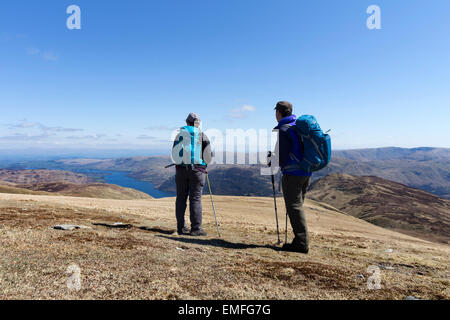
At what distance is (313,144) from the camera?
7.20 metres

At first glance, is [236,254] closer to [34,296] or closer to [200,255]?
[200,255]

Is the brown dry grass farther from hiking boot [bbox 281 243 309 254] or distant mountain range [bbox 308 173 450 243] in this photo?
distant mountain range [bbox 308 173 450 243]

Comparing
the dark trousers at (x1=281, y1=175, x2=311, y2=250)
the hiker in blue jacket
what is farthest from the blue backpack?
the dark trousers at (x1=281, y1=175, x2=311, y2=250)

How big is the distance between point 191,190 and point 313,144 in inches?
192

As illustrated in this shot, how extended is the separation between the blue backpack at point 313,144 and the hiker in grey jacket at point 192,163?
3.94m

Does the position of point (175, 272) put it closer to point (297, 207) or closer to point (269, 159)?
point (297, 207)

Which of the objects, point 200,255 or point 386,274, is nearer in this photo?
point 386,274

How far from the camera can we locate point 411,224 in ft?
332

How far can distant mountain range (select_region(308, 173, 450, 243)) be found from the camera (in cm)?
9838

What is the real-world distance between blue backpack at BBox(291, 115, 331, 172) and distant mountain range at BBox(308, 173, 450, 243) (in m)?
106
